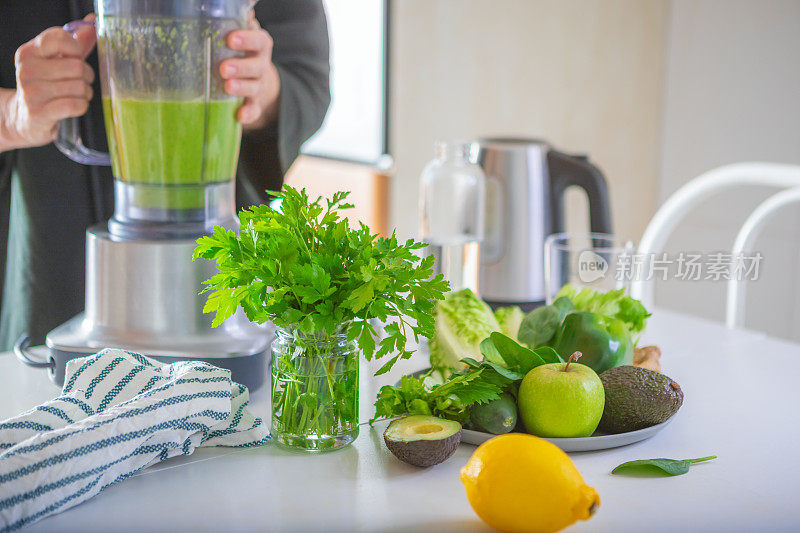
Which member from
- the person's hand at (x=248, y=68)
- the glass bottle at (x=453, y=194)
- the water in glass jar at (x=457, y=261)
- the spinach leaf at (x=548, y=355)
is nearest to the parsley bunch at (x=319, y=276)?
the spinach leaf at (x=548, y=355)

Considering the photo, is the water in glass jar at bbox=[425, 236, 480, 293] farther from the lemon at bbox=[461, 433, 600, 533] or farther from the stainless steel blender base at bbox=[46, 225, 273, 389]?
the lemon at bbox=[461, 433, 600, 533]

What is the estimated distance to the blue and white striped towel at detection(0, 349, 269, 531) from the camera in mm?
506

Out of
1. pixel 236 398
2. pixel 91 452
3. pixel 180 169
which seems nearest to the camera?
pixel 91 452

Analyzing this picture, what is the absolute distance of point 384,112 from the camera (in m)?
2.44

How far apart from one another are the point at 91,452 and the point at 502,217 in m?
0.75

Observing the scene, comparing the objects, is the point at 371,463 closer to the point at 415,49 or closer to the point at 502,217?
the point at 502,217

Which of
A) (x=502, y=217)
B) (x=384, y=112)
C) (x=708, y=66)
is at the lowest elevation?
(x=502, y=217)

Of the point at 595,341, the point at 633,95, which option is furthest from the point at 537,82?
the point at 595,341

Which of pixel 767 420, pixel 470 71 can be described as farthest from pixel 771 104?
pixel 767 420

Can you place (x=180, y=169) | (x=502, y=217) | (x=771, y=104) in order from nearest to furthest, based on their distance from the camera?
(x=180, y=169), (x=502, y=217), (x=771, y=104)

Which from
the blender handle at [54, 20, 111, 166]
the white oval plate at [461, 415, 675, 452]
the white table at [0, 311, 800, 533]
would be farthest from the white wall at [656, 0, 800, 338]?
→ the blender handle at [54, 20, 111, 166]

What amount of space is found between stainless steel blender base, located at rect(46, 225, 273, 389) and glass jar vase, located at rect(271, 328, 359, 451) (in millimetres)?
123

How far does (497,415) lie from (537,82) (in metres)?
2.14

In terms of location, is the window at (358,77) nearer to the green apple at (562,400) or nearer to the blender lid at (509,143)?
the blender lid at (509,143)
